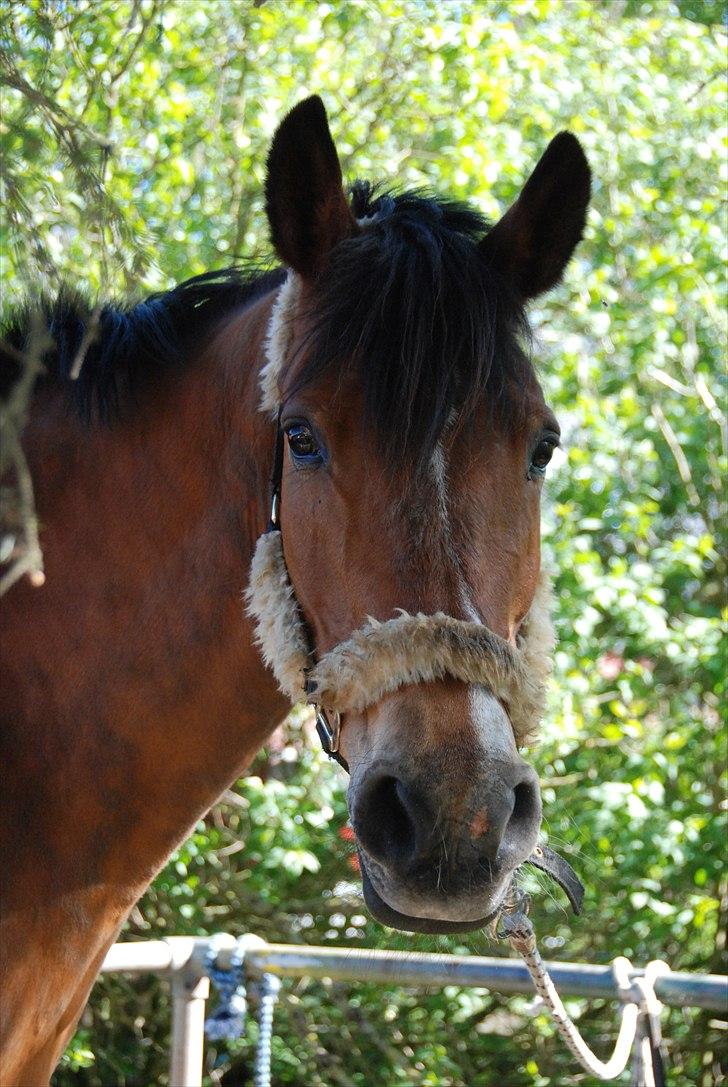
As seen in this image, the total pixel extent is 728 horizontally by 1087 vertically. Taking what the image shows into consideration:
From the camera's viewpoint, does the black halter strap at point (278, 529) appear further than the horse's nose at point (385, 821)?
Yes

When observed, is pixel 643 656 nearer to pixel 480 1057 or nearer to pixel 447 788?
pixel 480 1057

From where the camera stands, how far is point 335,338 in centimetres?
192

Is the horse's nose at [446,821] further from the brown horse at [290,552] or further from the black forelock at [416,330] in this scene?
the black forelock at [416,330]

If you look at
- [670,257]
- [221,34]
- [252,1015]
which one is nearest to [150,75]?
[221,34]

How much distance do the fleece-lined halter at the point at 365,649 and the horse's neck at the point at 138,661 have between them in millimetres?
117

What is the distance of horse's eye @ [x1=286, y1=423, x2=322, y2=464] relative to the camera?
75.7 inches

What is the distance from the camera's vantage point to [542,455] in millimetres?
2062

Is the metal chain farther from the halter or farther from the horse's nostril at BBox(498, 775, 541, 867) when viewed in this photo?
the horse's nostril at BBox(498, 775, 541, 867)

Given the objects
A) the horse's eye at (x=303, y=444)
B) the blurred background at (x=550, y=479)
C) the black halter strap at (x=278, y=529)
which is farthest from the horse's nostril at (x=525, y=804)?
the blurred background at (x=550, y=479)

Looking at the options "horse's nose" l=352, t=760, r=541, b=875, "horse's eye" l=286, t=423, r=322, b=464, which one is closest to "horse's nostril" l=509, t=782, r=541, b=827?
"horse's nose" l=352, t=760, r=541, b=875

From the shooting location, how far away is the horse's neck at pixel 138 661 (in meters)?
2.10

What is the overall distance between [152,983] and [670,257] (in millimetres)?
4150

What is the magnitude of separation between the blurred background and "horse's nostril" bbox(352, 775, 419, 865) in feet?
9.18

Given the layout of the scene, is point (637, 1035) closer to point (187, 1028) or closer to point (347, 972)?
point (347, 972)
